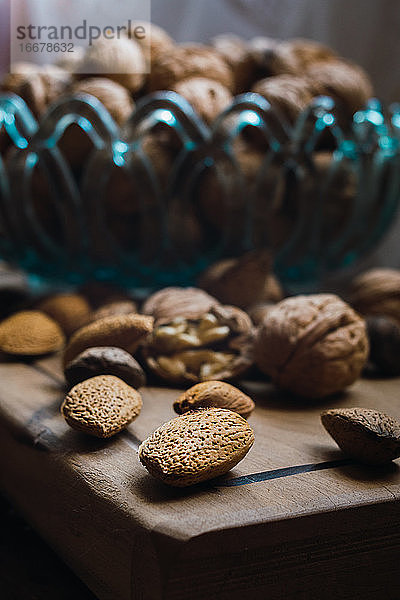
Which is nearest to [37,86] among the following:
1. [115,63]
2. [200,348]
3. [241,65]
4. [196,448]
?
[115,63]

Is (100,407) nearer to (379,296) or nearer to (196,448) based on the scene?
(196,448)

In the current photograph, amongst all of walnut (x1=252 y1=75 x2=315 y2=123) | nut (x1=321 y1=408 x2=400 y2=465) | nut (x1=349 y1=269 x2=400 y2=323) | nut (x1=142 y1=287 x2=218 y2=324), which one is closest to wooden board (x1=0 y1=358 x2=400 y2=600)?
nut (x1=321 y1=408 x2=400 y2=465)

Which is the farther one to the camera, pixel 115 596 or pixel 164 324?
pixel 164 324

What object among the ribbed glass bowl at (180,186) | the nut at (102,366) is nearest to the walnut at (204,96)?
the ribbed glass bowl at (180,186)

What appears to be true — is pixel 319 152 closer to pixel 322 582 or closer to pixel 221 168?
pixel 221 168

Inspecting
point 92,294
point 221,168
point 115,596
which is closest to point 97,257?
point 92,294

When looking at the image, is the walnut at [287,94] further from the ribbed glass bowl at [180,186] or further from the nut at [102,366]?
the nut at [102,366]
